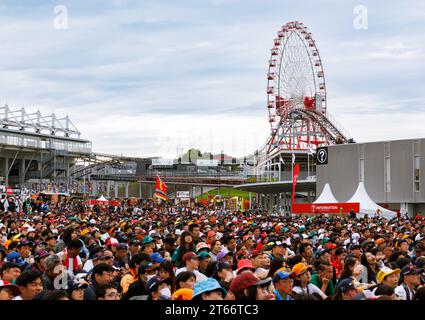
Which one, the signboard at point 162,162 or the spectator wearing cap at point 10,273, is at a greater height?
the signboard at point 162,162

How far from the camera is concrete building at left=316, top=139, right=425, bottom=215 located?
145 ft

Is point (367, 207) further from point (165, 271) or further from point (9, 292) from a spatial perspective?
point (9, 292)

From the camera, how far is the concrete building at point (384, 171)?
1742 inches

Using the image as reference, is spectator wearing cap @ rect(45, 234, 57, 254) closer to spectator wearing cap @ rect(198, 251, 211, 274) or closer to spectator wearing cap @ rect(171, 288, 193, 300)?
spectator wearing cap @ rect(198, 251, 211, 274)

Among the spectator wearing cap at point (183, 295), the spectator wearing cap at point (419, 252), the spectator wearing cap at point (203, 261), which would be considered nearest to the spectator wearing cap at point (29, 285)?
the spectator wearing cap at point (183, 295)

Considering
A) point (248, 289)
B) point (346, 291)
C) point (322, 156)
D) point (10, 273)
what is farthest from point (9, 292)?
point (322, 156)

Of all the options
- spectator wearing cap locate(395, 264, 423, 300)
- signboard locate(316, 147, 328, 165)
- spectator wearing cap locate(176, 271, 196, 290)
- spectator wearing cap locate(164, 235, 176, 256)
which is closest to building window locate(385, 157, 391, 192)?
signboard locate(316, 147, 328, 165)

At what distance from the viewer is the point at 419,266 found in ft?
32.4

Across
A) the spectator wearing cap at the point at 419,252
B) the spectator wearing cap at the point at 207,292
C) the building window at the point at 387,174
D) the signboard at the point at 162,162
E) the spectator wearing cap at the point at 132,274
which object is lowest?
the spectator wearing cap at the point at 419,252

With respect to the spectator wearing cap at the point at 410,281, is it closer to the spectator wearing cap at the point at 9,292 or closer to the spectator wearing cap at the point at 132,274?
the spectator wearing cap at the point at 132,274

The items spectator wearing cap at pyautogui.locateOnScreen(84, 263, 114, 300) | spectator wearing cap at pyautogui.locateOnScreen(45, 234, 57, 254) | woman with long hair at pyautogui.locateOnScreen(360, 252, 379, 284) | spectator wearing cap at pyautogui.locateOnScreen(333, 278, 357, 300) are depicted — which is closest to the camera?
spectator wearing cap at pyautogui.locateOnScreen(333, 278, 357, 300)
